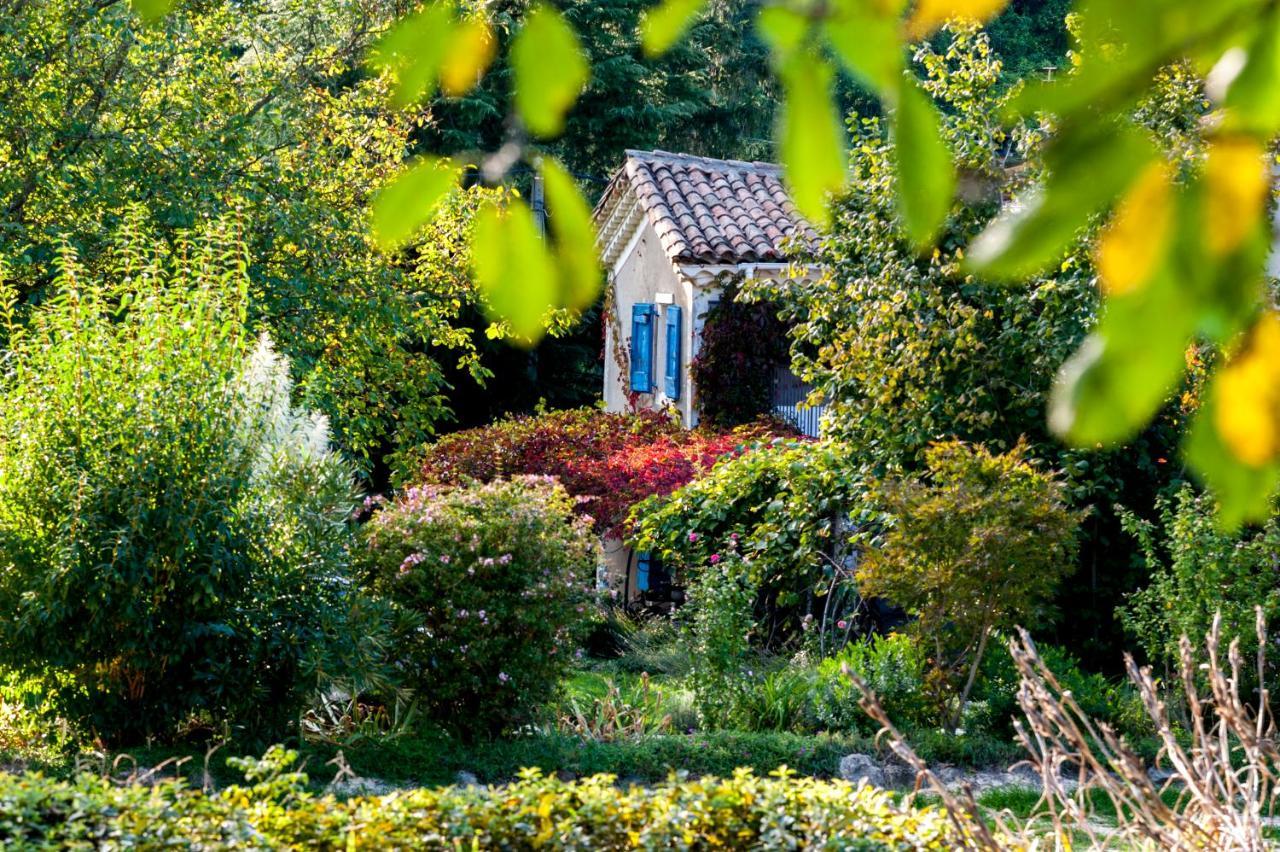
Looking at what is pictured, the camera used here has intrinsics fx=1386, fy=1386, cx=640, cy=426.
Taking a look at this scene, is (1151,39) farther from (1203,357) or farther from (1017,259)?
(1203,357)

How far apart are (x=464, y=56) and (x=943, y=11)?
403 mm

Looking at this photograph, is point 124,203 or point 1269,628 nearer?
point 1269,628

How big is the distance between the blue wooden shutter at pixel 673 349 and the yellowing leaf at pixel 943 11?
14867mm

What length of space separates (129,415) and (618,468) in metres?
6.30

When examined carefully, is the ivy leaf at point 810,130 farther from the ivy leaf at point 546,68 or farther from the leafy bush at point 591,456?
the leafy bush at point 591,456

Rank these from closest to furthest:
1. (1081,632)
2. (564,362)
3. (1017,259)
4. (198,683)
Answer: (1017,259)
(198,683)
(1081,632)
(564,362)

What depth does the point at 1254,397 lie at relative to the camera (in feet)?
3.21

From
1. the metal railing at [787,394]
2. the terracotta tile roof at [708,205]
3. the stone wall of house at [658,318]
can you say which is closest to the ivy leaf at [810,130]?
the terracotta tile roof at [708,205]

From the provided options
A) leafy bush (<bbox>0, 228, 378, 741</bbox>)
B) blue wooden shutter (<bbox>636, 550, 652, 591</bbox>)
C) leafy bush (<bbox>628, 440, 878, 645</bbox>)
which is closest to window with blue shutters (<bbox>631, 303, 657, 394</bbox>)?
blue wooden shutter (<bbox>636, 550, 652, 591</bbox>)

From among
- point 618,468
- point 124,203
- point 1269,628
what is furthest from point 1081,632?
point 124,203

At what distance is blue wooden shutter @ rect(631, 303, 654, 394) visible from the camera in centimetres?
1683

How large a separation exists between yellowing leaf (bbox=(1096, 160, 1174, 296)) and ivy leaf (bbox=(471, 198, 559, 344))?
47cm

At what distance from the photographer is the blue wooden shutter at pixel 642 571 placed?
13945mm

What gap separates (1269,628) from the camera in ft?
26.9
